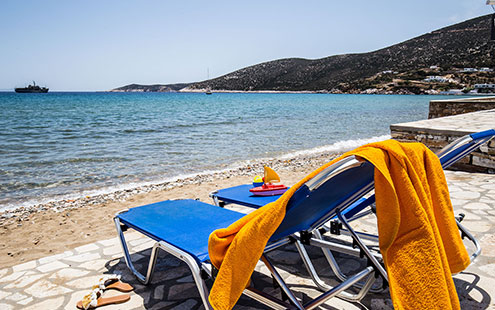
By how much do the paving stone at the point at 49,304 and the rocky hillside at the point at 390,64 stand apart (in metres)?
56.5

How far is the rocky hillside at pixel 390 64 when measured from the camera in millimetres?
54188

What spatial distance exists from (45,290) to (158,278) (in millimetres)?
853

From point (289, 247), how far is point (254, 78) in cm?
9836

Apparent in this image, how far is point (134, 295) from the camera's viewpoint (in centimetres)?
265

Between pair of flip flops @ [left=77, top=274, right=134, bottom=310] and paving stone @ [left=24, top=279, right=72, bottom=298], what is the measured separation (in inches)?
10.8

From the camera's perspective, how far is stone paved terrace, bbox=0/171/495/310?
249cm

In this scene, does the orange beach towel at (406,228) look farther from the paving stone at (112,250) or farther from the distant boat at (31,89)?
the distant boat at (31,89)

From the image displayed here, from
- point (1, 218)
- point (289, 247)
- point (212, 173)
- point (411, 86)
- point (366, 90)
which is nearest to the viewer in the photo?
point (289, 247)

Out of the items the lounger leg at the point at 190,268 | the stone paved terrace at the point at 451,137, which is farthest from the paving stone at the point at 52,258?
the stone paved terrace at the point at 451,137

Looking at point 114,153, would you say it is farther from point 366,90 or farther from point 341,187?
point 366,90

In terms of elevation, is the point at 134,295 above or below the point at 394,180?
below

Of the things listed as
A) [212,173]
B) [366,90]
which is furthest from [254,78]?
[212,173]

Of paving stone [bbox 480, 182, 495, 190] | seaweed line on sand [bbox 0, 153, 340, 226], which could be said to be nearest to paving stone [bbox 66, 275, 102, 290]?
seaweed line on sand [bbox 0, 153, 340, 226]

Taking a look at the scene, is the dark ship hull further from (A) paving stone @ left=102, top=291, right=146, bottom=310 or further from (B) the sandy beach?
(A) paving stone @ left=102, top=291, right=146, bottom=310
